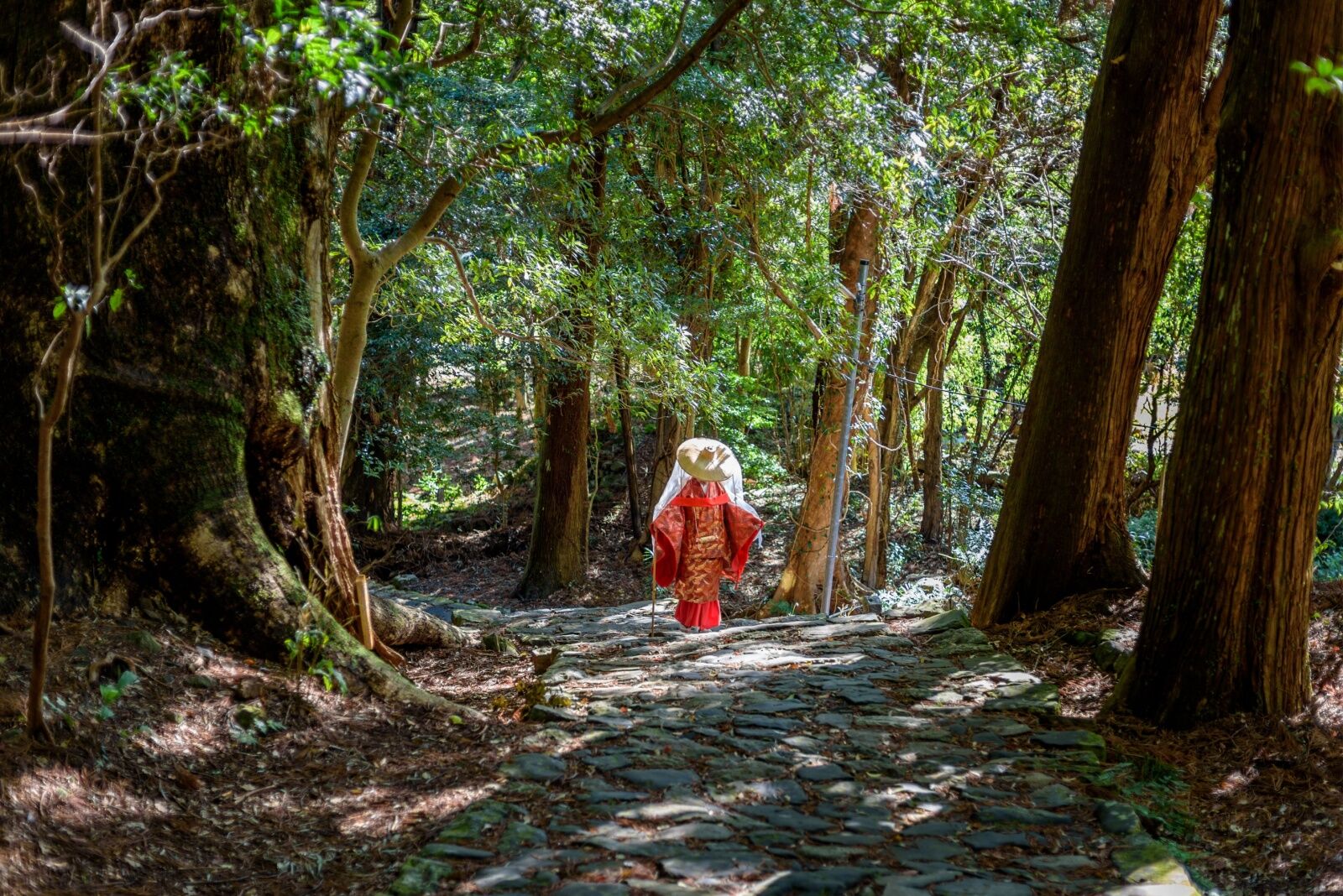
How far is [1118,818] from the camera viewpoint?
185 inches

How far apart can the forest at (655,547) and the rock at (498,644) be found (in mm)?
312

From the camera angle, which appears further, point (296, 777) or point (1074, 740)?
point (1074, 740)

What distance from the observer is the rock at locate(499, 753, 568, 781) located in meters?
5.15

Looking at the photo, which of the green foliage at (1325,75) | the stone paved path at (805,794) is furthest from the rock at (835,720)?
the green foliage at (1325,75)

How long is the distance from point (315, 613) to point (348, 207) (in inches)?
137

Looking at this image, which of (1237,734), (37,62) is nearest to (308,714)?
(37,62)

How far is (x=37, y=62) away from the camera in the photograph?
221 inches

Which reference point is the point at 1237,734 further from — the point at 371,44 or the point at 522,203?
the point at 522,203

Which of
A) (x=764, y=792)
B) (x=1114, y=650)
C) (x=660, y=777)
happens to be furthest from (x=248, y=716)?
(x=1114, y=650)

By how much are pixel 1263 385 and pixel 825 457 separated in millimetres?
9632

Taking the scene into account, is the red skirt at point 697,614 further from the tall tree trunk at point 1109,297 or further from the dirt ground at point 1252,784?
the dirt ground at point 1252,784

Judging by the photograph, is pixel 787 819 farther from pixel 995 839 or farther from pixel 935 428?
pixel 935 428

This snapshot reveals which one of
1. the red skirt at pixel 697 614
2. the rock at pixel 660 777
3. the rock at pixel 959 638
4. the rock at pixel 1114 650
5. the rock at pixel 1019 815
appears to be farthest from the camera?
the red skirt at pixel 697 614

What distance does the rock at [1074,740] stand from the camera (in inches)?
224
